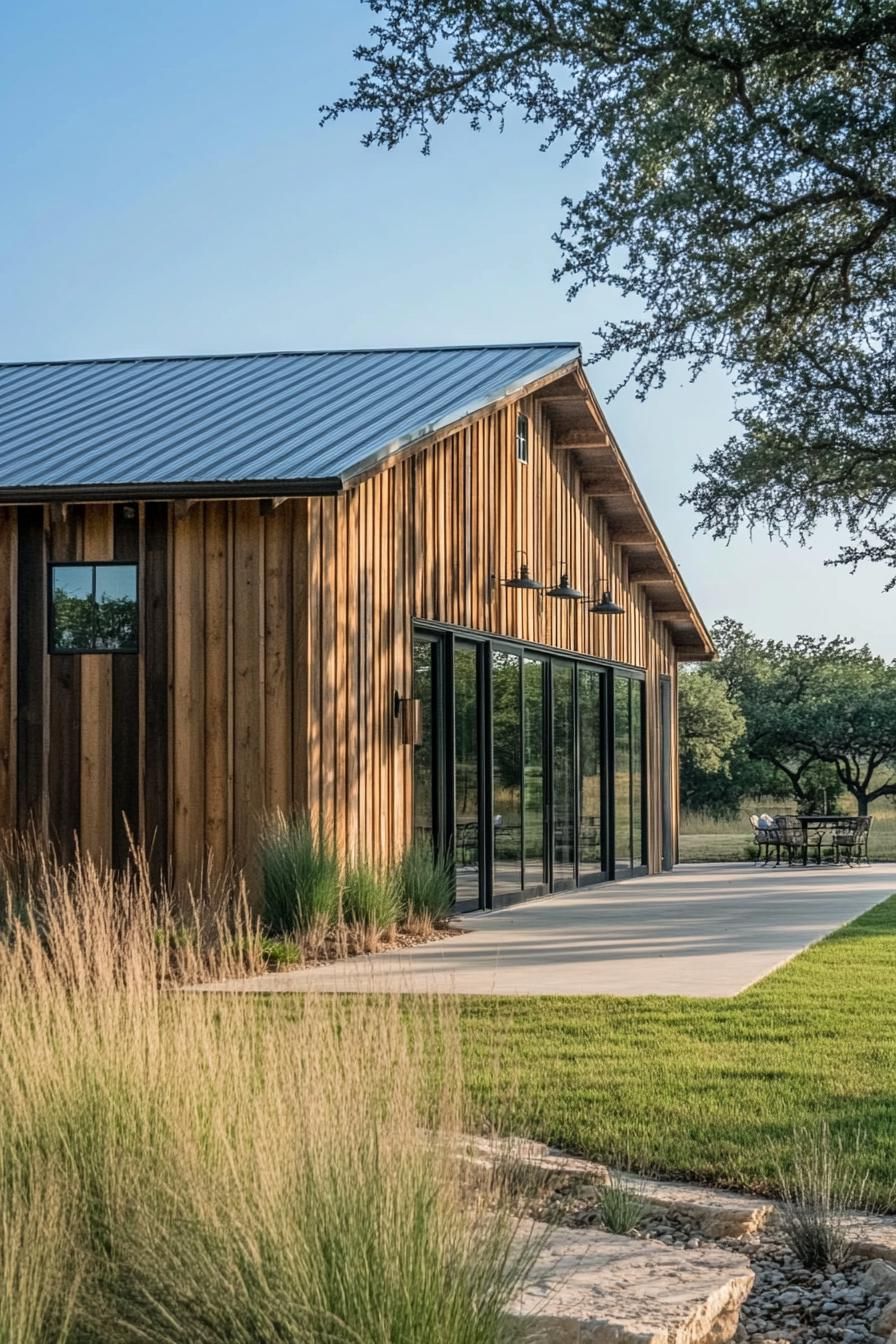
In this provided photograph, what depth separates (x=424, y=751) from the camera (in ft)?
49.6

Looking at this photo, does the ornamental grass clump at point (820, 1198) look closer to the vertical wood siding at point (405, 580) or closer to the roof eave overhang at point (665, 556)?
the vertical wood siding at point (405, 580)

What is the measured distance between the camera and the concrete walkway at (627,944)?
10070 millimetres

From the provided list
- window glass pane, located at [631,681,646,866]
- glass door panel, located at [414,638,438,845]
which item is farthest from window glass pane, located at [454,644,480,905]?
window glass pane, located at [631,681,646,866]

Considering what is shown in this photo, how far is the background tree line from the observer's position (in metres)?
35.5

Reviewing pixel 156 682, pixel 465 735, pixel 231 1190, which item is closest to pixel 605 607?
pixel 465 735

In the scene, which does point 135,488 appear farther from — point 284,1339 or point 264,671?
point 284,1339

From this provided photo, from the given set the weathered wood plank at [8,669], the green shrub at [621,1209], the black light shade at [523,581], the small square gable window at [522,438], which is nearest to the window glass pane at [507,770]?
the black light shade at [523,581]

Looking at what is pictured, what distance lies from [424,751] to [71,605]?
3583 mm

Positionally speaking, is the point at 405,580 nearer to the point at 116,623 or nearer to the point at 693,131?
the point at 116,623

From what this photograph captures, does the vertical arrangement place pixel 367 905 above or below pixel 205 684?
below

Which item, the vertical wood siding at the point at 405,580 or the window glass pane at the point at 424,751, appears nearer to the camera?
the vertical wood siding at the point at 405,580

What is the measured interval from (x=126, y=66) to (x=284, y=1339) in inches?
573

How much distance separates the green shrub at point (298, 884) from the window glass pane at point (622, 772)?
1028cm

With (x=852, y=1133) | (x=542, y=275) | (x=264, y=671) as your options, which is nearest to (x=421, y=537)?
(x=264, y=671)
